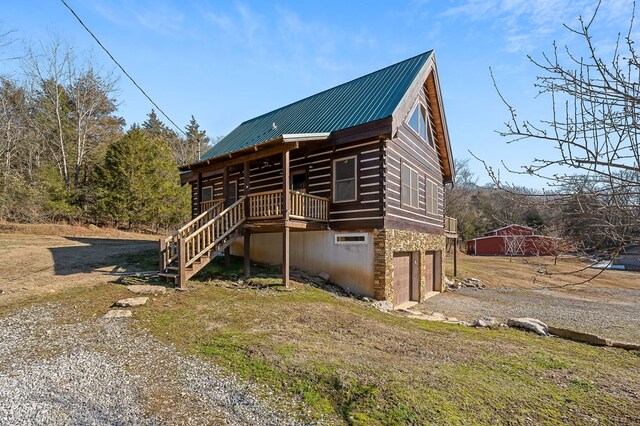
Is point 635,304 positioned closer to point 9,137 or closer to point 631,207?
point 631,207

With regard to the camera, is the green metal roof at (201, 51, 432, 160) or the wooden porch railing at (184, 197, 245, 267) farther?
the green metal roof at (201, 51, 432, 160)

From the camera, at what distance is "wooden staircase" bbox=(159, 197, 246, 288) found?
9.64 metres

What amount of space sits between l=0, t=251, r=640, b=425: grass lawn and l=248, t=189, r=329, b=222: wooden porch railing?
2878 mm

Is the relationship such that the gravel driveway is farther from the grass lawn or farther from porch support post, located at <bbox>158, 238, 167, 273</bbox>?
porch support post, located at <bbox>158, 238, 167, 273</bbox>

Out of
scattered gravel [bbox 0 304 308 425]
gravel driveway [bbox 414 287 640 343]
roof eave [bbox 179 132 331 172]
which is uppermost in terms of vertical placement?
roof eave [bbox 179 132 331 172]

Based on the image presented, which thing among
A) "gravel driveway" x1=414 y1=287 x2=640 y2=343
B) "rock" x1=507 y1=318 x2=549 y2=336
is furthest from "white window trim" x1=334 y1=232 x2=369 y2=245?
"rock" x1=507 y1=318 x2=549 y2=336

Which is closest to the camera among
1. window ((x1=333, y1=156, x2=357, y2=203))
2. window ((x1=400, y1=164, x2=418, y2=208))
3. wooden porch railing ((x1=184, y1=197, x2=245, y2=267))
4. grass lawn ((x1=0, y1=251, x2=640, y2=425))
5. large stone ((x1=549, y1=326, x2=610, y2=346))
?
grass lawn ((x1=0, y1=251, x2=640, y2=425))

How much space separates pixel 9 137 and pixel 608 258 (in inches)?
1276

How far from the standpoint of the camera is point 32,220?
79.2ft

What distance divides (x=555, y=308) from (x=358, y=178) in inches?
388

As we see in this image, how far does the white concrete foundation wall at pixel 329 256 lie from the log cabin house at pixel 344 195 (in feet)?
0.12

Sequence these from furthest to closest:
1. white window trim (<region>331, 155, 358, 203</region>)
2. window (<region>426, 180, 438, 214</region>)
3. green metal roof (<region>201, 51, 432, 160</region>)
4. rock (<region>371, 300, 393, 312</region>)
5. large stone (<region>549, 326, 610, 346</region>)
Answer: window (<region>426, 180, 438, 214</region>)
green metal roof (<region>201, 51, 432, 160</region>)
white window trim (<region>331, 155, 358, 203</region>)
rock (<region>371, 300, 393, 312</region>)
large stone (<region>549, 326, 610, 346</region>)

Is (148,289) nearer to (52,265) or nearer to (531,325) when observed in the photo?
(52,265)

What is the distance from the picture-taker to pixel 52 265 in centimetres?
1220
